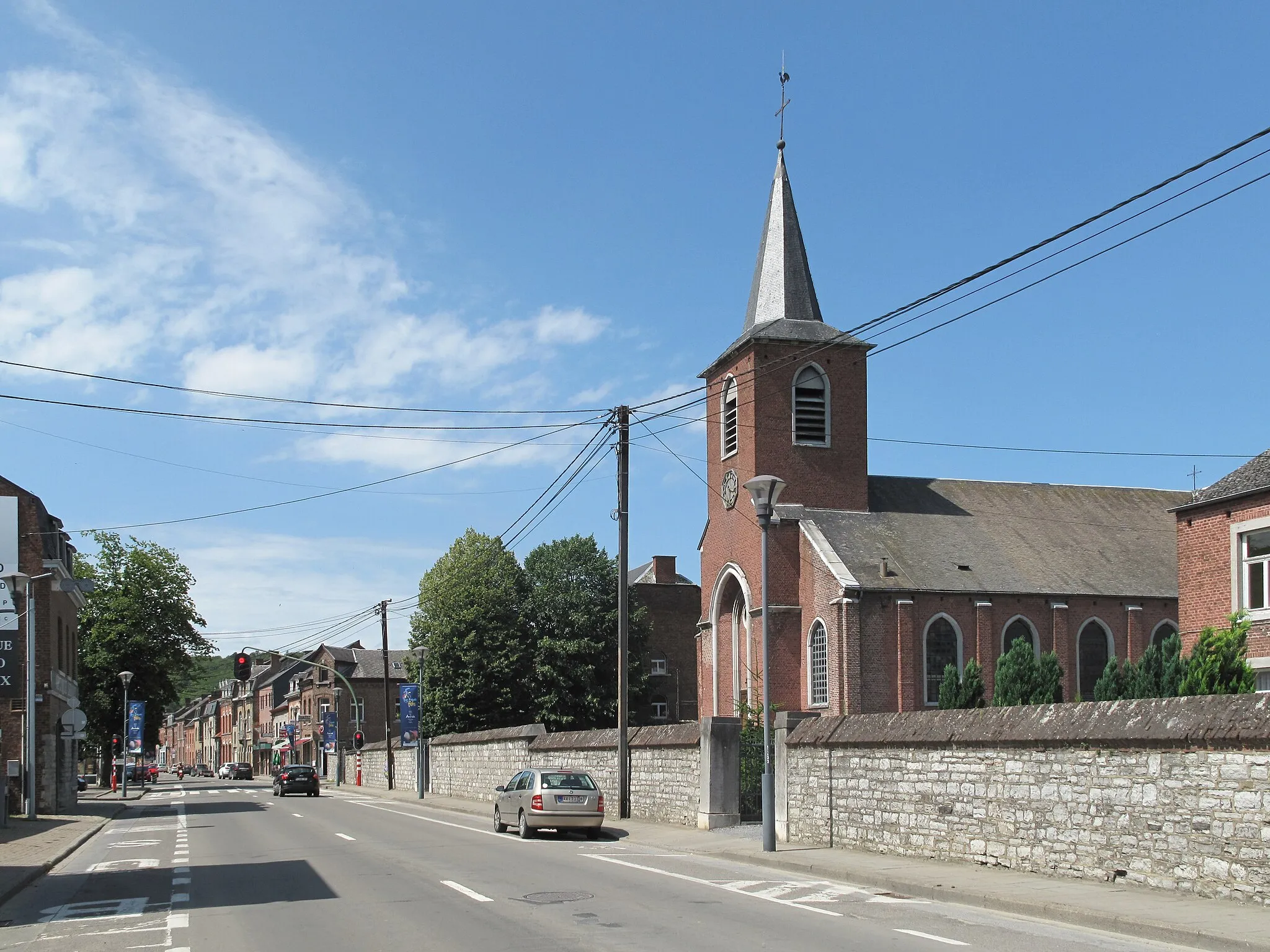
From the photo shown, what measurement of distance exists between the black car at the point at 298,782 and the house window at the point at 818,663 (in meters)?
22.4

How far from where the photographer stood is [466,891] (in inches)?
563

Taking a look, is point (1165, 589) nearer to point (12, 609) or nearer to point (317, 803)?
point (317, 803)

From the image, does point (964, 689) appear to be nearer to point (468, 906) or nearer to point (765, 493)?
point (765, 493)

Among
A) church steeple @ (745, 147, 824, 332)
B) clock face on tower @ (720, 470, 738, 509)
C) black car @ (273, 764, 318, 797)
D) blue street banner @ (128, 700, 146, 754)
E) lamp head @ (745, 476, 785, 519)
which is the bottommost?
black car @ (273, 764, 318, 797)

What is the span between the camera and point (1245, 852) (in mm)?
11688

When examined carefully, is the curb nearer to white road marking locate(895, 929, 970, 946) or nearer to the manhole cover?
white road marking locate(895, 929, 970, 946)

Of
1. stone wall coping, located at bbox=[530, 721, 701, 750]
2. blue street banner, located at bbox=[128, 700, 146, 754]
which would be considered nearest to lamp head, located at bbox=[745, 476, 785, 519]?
stone wall coping, located at bbox=[530, 721, 701, 750]

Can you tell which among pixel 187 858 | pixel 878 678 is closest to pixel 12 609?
pixel 187 858

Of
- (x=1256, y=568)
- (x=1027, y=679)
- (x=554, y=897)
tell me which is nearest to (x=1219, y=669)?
(x=1256, y=568)

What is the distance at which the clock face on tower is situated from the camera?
43.2 m

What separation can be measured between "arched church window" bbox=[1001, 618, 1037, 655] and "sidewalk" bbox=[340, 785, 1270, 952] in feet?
76.6

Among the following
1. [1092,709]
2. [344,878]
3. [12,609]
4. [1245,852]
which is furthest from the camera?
[12,609]

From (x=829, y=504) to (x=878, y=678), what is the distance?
6654 millimetres

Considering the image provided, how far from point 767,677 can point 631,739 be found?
313 inches
